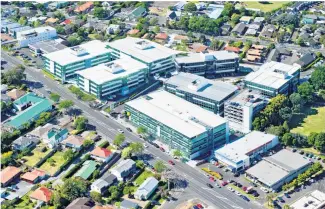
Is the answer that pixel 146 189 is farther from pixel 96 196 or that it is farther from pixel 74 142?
pixel 74 142

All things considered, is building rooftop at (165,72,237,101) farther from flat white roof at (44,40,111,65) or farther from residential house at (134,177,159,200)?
residential house at (134,177,159,200)

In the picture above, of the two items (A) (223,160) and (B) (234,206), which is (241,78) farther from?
(B) (234,206)

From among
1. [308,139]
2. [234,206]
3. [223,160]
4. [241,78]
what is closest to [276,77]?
[241,78]

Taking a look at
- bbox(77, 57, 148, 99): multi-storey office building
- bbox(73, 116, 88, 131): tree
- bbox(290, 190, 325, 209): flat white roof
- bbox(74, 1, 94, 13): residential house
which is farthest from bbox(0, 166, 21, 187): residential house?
bbox(74, 1, 94, 13): residential house

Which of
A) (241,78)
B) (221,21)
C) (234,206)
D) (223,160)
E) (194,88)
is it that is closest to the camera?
(234,206)

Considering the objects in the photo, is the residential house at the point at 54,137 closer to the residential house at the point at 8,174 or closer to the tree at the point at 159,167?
the residential house at the point at 8,174

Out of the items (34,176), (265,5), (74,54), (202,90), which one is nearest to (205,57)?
(202,90)

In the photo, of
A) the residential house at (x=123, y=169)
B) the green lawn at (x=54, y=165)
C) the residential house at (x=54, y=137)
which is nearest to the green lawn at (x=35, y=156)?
the residential house at (x=54, y=137)
